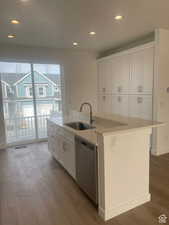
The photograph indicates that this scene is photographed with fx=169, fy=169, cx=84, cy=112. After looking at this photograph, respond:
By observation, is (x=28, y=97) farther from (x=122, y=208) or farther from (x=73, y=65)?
(x=122, y=208)

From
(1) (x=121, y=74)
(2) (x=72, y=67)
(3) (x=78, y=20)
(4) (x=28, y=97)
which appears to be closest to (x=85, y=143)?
(3) (x=78, y=20)

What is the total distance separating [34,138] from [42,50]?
8.47 feet

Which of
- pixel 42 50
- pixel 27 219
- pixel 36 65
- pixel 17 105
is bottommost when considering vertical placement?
pixel 27 219

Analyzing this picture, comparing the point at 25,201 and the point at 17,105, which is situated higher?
the point at 17,105

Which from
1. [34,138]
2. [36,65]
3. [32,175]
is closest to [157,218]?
[32,175]

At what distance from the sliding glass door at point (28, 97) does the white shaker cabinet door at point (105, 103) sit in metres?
1.35

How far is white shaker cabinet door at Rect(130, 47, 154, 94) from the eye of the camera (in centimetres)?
371

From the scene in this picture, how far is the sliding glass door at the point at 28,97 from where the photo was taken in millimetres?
4641

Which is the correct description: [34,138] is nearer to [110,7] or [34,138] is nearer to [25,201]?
[25,201]

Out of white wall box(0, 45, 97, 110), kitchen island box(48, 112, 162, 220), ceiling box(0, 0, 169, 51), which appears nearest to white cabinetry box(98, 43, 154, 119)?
white wall box(0, 45, 97, 110)

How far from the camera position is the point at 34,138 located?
16.7ft

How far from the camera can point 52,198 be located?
238cm

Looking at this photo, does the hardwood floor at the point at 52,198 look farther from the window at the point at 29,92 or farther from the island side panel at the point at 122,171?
the window at the point at 29,92

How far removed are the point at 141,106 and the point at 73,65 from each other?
253 centimetres
